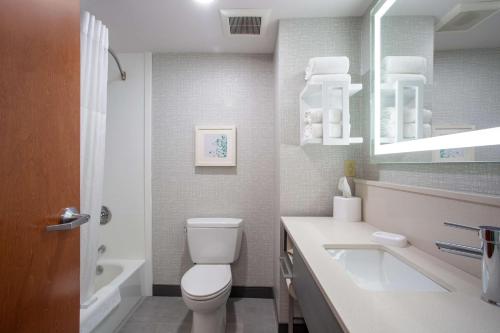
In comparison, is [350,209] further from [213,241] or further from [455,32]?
[213,241]

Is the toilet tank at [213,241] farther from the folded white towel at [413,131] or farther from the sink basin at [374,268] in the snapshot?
the folded white towel at [413,131]

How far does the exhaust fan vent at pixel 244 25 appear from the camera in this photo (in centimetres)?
161

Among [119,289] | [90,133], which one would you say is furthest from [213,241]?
[90,133]

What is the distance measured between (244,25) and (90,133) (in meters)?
1.25

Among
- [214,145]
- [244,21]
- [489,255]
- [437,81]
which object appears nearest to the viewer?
[489,255]

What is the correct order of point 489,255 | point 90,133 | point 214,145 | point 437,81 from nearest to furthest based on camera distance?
point 489,255 → point 437,81 → point 90,133 → point 214,145

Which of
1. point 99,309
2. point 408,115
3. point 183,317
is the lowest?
point 183,317

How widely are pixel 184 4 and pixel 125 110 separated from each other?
1.09m

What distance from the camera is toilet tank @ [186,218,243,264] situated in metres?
1.92

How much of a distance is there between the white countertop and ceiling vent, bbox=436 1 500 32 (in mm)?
782

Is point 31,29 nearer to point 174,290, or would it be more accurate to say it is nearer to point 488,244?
point 488,244

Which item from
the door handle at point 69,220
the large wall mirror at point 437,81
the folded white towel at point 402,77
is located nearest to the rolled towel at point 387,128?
the large wall mirror at point 437,81

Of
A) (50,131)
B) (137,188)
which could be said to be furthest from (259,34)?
(137,188)

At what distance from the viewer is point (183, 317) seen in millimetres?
1816
